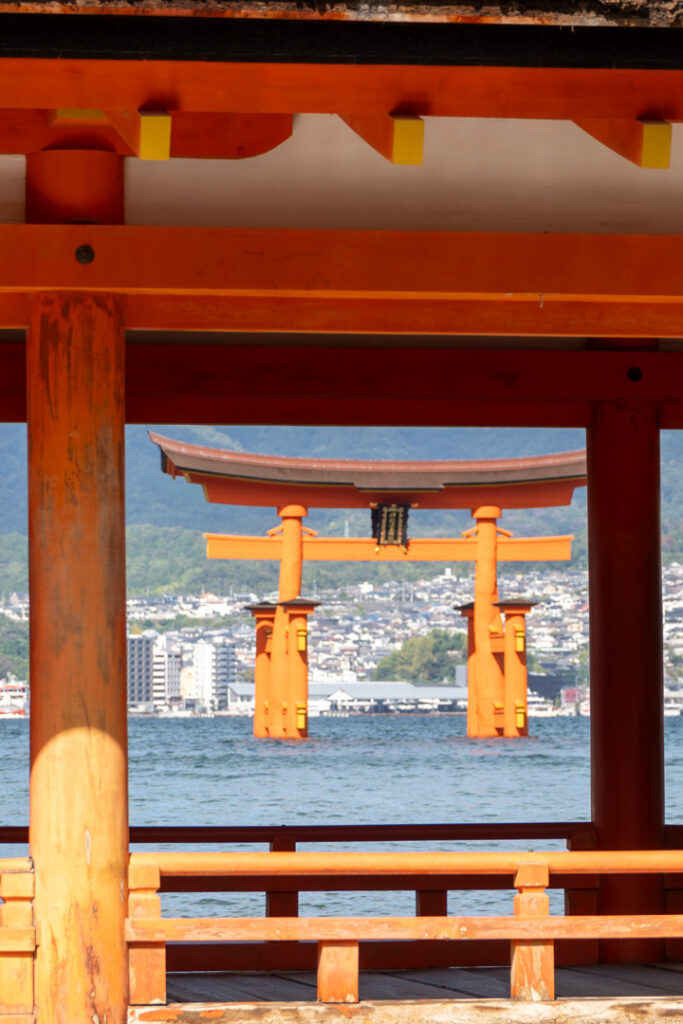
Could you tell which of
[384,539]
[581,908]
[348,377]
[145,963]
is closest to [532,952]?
[145,963]

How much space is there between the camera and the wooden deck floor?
3492 millimetres

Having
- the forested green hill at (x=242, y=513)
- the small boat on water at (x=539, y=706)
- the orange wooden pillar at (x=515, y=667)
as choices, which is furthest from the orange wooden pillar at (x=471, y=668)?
the forested green hill at (x=242, y=513)

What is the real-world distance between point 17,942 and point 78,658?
0.73 metres

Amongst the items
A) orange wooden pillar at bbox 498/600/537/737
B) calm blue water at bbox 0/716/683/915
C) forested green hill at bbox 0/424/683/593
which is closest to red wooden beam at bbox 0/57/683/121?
calm blue water at bbox 0/716/683/915

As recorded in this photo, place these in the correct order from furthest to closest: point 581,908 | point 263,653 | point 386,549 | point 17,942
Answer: point 263,653 → point 386,549 → point 581,908 → point 17,942

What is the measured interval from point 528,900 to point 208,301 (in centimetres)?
194

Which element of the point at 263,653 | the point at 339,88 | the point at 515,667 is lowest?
the point at 515,667

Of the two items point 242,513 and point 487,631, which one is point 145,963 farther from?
point 242,513

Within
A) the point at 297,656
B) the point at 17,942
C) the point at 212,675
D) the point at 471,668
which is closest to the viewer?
the point at 17,942

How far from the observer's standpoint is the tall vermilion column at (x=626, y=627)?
550 centimetres

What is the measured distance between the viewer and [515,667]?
26375mm

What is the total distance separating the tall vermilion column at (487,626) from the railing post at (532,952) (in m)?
19.0

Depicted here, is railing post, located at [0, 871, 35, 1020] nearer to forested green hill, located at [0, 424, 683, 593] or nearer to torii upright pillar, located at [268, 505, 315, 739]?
torii upright pillar, located at [268, 505, 315, 739]

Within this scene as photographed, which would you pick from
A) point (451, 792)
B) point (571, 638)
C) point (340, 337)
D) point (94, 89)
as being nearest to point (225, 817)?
point (451, 792)
